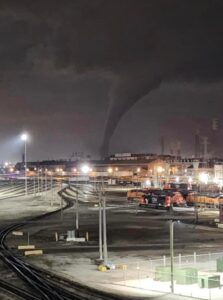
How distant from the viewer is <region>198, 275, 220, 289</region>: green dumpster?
3938cm

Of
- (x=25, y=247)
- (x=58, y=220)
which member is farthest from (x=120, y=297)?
(x=58, y=220)

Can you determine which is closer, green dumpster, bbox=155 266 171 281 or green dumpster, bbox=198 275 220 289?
green dumpster, bbox=198 275 220 289

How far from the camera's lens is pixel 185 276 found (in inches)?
1614

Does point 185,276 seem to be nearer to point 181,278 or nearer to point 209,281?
point 181,278

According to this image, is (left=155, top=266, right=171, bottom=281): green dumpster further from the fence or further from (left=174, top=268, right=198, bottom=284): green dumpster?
(left=174, top=268, right=198, bottom=284): green dumpster

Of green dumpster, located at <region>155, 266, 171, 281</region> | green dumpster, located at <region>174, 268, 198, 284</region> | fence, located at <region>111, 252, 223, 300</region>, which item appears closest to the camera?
fence, located at <region>111, 252, 223, 300</region>

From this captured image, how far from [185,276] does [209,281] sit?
7.49 ft

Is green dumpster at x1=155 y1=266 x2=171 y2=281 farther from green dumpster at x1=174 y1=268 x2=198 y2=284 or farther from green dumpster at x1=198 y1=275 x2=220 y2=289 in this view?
green dumpster at x1=198 y1=275 x2=220 y2=289

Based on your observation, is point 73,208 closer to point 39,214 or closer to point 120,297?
point 39,214

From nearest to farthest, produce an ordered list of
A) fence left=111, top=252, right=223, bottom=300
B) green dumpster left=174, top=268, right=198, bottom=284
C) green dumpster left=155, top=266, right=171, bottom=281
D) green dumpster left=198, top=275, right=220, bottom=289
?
fence left=111, top=252, right=223, bottom=300 → green dumpster left=198, top=275, right=220, bottom=289 → green dumpster left=174, top=268, right=198, bottom=284 → green dumpster left=155, top=266, right=171, bottom=281

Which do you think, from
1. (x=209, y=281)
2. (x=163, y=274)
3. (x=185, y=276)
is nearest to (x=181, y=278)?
(x=185, y=276)

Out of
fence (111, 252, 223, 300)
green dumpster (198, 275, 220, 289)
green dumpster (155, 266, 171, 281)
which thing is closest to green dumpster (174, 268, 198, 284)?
fence (111, 252, 223, 300)

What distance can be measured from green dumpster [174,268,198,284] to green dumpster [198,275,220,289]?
1.12m

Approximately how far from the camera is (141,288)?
4069 cm
